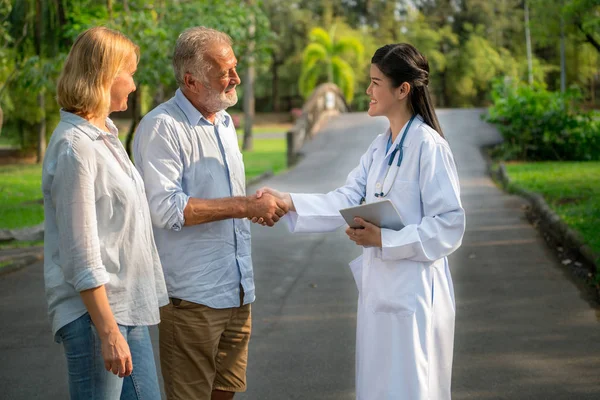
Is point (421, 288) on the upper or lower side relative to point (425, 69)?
lower

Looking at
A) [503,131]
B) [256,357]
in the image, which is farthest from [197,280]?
[503,131]

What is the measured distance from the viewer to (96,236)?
9.97 ft

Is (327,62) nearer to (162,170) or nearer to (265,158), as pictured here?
(265,158)

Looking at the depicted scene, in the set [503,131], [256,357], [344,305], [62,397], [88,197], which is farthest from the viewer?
[503,131]

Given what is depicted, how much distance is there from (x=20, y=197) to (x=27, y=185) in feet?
8.38

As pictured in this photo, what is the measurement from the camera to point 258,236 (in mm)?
12367

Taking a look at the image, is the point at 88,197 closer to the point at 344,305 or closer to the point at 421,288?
the point at 421,288

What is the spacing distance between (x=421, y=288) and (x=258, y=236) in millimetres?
8624

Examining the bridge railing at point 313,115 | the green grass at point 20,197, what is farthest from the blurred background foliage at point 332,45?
the bridge railing at point 313,115

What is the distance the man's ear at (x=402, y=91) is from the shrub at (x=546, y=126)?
1818 centimetres

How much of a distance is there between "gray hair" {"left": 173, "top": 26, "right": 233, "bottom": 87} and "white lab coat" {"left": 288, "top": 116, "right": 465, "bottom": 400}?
2.95ft

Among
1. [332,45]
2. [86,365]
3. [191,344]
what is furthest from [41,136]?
[332,45]

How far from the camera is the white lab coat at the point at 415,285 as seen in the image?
12.3 ft

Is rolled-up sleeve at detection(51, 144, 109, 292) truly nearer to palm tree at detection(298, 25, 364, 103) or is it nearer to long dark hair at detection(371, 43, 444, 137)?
long dark hair at detection(371, 43, 444, 137)
